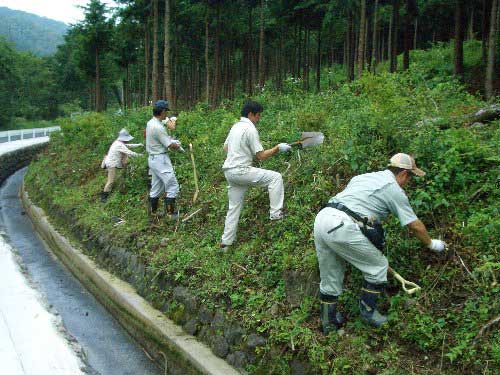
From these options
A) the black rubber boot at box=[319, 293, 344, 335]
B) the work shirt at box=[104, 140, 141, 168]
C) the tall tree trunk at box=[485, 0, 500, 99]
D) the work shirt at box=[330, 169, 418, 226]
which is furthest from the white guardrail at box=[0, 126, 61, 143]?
the work shirt at box=[330, 169, 418, 226]

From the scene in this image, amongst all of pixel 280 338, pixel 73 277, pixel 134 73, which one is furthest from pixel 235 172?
pixel 134 73

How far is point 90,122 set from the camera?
22.1 meters

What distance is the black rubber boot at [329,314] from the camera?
5.40 metres

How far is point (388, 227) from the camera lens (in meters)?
6.08

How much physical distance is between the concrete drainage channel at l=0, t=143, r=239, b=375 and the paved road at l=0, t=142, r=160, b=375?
167mm

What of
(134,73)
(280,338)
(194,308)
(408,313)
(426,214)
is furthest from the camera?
(134,73)

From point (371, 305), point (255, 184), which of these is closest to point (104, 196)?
point (255, 184)

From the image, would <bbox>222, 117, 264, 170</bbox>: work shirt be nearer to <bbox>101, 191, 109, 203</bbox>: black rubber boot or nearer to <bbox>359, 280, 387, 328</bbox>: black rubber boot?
<bbox>359, 280, 387, 328</bbox>: black rubber boot

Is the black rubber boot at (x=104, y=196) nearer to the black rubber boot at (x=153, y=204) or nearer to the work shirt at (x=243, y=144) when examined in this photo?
the black rubber boot at (x=153, y=204)

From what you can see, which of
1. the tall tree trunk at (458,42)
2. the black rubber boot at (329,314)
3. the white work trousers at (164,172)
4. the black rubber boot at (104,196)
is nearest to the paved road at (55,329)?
the black rubber boot at (104,196)

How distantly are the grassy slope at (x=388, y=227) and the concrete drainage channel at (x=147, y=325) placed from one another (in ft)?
1.64

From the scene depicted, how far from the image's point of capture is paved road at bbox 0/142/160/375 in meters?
6.74

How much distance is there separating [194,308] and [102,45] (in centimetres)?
3177

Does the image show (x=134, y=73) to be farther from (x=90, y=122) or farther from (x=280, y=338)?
(x=280, y=338)
